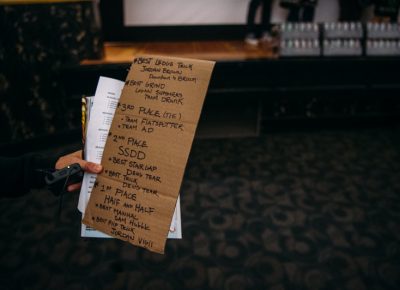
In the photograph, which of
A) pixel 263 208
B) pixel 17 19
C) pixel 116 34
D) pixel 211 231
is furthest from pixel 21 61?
pixel 263 208

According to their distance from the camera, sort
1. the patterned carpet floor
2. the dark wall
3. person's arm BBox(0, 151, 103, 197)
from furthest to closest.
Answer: the dark wall < the patterned carpet floor < person's arm BBox(0, 151, 103, 197)

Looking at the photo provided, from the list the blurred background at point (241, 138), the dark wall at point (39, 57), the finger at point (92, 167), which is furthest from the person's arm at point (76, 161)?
the dark wall at point (39, 57)

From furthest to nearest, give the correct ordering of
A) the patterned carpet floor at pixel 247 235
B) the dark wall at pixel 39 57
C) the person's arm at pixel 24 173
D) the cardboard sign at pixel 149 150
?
the dark wall at pixel 39 57, the patterned carpet floor at pixel 247 235, the person's arm at pixel 24 173, the cardboard sign at pixel 149 150

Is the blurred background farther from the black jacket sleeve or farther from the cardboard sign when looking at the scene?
the cardboard sign

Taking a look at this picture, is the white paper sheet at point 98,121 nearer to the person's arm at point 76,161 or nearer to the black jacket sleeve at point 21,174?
the person's arm at point 76,161

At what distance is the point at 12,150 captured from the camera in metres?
2.58

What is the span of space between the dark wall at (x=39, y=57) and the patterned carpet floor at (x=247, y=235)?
30.6 inches

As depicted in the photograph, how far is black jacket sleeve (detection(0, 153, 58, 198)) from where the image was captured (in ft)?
3.20

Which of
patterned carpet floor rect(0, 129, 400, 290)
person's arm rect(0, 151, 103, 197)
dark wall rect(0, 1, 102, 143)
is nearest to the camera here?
person's arm rect(0, 151, 103, 197)

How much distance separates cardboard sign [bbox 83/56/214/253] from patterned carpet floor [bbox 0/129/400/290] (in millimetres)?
885

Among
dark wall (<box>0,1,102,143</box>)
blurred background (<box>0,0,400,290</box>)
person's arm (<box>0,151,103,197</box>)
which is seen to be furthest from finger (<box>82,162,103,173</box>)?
dark wall (<box>0,1,102,143</box>)

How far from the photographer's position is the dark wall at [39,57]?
2.38 m

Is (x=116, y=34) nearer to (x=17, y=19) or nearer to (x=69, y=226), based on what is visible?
(x=17, y=19)

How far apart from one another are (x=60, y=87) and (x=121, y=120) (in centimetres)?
218
